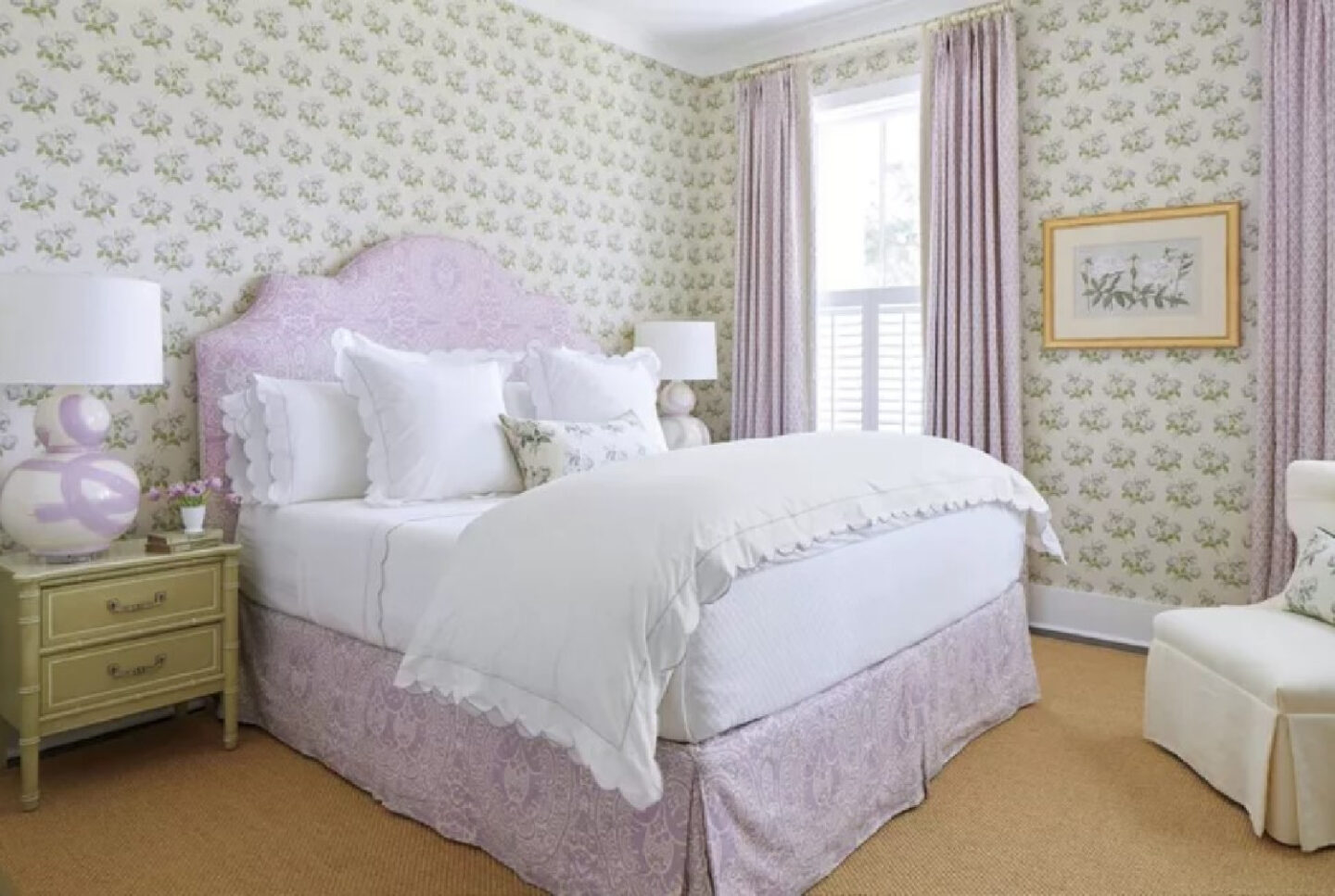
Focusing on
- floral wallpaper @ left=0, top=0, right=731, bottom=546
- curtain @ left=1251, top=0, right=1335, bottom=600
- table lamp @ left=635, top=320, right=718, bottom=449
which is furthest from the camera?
table lamp @ left=635, top=320, right=718, bottom=449

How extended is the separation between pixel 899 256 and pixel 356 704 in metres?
3.25

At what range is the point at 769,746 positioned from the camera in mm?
1903

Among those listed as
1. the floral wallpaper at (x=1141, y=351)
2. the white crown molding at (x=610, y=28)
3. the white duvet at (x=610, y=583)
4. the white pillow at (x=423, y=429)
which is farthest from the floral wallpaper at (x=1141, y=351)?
the white pillow at (x=423, y=429)

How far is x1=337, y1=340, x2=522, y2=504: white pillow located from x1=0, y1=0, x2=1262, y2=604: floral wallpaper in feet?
2.07

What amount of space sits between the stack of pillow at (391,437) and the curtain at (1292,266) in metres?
Result: 2.31

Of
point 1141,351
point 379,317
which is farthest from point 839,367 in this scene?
point 379,317

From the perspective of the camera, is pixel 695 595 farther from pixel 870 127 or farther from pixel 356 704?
→ pixel 870 127

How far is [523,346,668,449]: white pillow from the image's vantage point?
11.4 feet

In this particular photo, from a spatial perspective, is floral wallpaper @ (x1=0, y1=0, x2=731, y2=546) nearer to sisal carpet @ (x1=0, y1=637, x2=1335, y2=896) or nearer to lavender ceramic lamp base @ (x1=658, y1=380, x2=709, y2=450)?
lavender ceramic lamp base @ (x1=658, y1=380, x2=709, y2=450)

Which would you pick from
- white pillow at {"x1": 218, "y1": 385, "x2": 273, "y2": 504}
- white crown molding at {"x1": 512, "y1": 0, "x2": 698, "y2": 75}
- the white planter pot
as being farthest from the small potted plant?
white crown molding at {"x1": 512, "y1": 0, "x2": 698, "y2": 75}

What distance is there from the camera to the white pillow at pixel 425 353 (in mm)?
3115

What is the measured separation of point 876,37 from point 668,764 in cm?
380

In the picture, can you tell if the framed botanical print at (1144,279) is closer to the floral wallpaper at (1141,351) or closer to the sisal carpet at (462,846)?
the floral wallpaper at (1141,351)

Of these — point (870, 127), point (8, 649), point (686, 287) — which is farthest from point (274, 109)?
point (870, 127)
